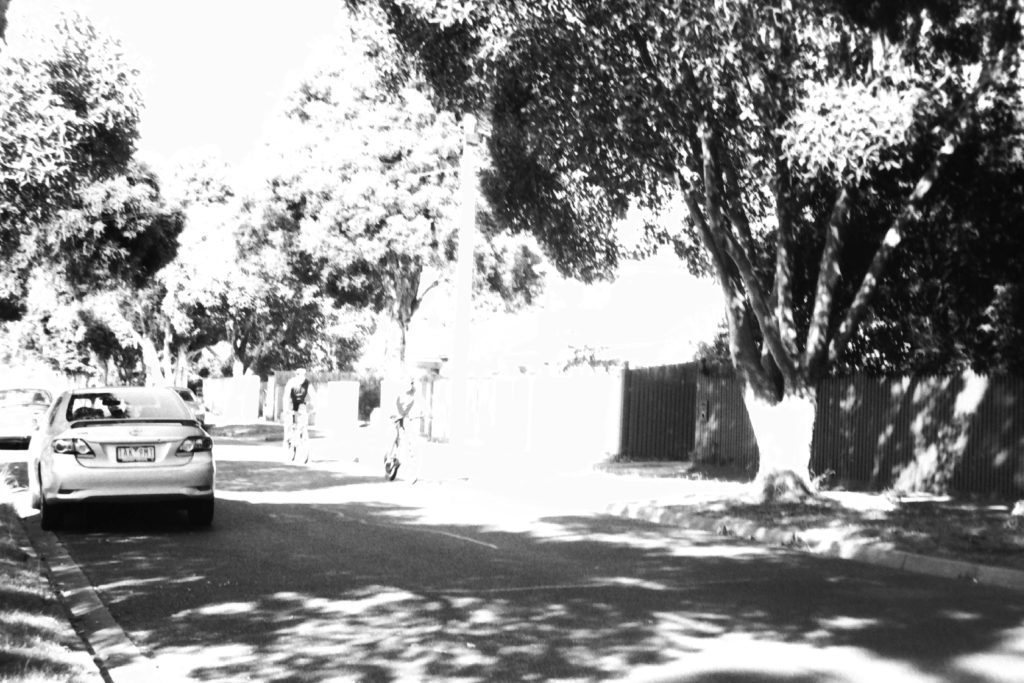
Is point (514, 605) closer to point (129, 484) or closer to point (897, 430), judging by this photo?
point (129, 484)

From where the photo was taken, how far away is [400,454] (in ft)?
67.9

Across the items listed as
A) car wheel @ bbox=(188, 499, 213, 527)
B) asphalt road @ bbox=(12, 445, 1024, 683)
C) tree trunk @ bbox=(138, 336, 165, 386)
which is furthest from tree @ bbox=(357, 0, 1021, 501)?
tree trunk @ bbox=(138, 336, 165, 386)

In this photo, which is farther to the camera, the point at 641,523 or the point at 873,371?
the point at 873,371

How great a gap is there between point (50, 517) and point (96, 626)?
18.6ft

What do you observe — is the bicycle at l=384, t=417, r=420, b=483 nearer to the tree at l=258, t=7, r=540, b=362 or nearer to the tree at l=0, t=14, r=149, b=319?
the tree at l=0, t=14, r=149, b=319

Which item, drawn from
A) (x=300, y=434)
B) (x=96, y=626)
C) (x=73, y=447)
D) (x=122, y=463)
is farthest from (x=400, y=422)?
(x=96, y=626)

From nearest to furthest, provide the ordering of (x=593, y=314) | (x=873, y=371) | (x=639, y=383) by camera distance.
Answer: (x=873, y=371)
(x=639, y=383)
(x=593, y=314)

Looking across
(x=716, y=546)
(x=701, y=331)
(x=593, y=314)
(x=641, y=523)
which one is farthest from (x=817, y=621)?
(x=593, y=314)

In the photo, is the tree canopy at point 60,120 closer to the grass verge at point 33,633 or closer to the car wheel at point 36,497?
the car wheel at point 36,497

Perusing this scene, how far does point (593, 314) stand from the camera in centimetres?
5341

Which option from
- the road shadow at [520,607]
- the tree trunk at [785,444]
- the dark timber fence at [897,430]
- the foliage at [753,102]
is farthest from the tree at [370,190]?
the road shadow at [520,607]

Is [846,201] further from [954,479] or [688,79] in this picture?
[954,479]

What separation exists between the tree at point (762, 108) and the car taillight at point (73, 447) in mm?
6137

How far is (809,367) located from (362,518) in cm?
634
